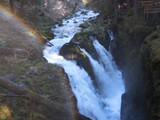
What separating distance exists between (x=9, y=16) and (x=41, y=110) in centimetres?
1601

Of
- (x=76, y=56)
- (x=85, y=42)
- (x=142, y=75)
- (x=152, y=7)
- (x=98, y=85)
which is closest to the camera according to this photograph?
(x=142, y=75)

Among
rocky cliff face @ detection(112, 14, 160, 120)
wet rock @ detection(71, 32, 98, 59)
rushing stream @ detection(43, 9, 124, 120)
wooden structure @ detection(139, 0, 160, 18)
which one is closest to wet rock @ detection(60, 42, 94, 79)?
rushing stream @ detection(43, 9, 124, 120)

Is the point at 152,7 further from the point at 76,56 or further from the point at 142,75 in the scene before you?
the point at 76,56

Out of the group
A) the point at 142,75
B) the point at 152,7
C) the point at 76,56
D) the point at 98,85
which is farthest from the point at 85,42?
the point at 142,75

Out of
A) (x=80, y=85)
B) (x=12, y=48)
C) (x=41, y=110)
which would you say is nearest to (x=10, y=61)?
(x=12, y=48)

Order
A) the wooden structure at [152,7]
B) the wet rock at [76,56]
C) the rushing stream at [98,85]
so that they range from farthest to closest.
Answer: the wooden structure at [152,7] < the wet rock at [76,56] < the rushing stream at [98,85]

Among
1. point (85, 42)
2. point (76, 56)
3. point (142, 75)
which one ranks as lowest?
point (142, 75)

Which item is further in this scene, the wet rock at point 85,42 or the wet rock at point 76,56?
the wet rock at point 85,42

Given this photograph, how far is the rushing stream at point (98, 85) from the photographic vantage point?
11.5m

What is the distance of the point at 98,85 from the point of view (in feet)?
48.4

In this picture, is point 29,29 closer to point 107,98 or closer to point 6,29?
point 6,29

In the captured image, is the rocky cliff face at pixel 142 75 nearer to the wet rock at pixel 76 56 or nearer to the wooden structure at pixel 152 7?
the wooden structure at pixel 152 7

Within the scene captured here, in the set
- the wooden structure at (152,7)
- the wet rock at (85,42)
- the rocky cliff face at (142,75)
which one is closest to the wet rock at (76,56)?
the wet rock at (85,42)

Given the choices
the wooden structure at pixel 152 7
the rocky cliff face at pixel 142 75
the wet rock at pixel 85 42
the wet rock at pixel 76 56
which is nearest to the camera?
the rocky cliff face at pixel 142 75
